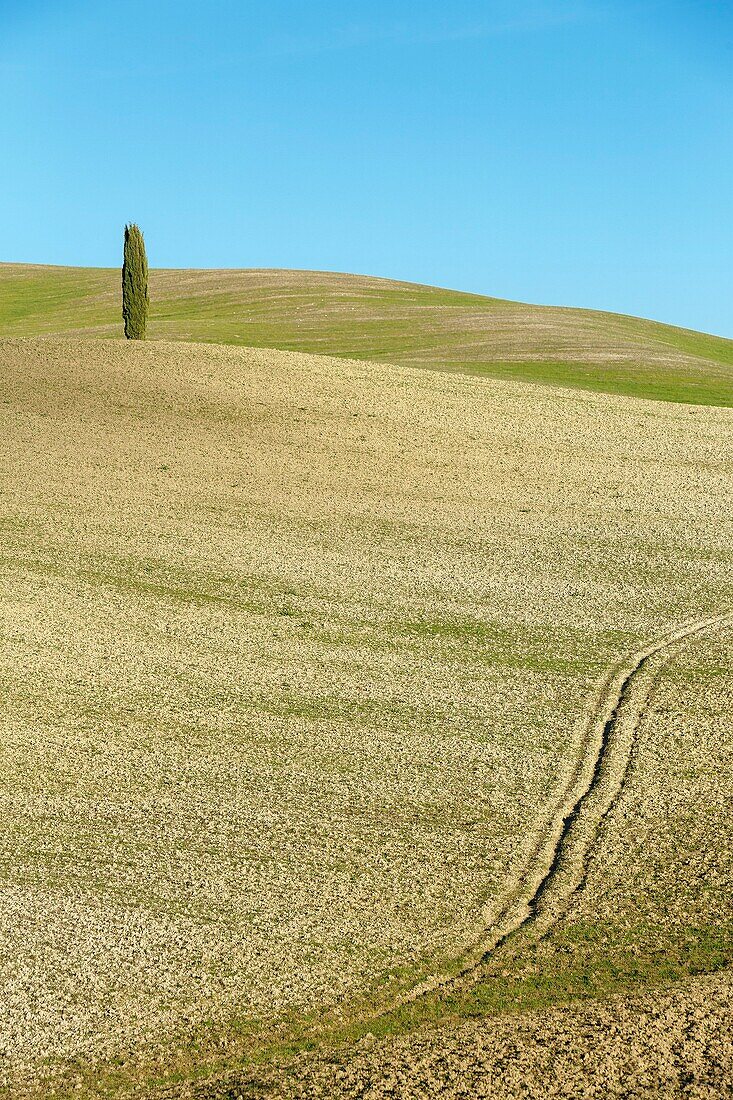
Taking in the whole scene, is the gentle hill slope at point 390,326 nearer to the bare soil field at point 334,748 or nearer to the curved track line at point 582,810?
the bare soil field at point 334,748

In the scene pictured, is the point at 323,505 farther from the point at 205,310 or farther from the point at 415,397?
the point at 205,310

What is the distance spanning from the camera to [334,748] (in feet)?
35.0

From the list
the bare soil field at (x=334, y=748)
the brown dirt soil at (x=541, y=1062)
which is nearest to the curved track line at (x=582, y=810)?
the bare soil field at (x=334, y=748)

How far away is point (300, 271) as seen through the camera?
271ft

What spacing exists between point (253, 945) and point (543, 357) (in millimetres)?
47975

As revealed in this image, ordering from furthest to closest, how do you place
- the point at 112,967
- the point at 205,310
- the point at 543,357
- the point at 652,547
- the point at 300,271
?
1. the point at 300,271
2. the point at 205,310
3. the point at 543,357
4. the point at 652,547
5. the point at 112,967

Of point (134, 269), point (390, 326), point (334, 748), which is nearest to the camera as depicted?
point (334, 748)

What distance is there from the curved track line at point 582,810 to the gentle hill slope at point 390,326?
31.6 m

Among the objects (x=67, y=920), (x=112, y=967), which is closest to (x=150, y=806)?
(x=67, y=920)

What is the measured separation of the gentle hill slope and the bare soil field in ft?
78.9

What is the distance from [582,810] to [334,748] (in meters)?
2.45

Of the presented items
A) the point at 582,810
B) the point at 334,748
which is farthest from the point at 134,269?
the point at 582,810

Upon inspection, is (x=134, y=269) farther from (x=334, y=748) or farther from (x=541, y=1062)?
(x=541, y=1062)

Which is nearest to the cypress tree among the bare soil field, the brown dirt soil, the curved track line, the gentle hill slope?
the bare soil field
